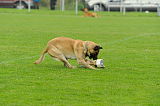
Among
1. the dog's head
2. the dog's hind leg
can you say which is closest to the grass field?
the dog's hind leg

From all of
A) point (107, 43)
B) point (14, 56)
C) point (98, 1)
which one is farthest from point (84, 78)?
point (98, 1)

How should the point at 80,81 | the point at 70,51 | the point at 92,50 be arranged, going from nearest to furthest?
the point at 80,81
the point at 92,50
the point at 70,51

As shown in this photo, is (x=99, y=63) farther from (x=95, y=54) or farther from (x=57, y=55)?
(x=57, y=55)

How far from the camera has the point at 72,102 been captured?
8.73 metres

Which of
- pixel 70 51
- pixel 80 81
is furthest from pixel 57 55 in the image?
pixel 80 81

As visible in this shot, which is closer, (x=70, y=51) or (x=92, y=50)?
(x=92, y=50)

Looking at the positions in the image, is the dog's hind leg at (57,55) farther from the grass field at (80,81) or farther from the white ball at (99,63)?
the white ball at (99,63)

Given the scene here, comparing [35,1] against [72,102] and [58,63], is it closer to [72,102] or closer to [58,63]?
[58,63]

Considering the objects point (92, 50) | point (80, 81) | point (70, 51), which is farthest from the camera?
point (70, 51)

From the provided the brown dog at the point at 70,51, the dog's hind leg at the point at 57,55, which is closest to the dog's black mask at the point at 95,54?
the brown dog at the point at 70,51

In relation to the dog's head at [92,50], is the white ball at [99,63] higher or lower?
lower

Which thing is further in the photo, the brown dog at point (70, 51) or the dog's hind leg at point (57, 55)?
the dog's hind leg at point (57, 55)

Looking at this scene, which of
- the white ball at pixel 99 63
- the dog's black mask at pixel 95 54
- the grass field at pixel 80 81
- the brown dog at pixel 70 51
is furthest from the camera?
the white ball at pixel 99 63

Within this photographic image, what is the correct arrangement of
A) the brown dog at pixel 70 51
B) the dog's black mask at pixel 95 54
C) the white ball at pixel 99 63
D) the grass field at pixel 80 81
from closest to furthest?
the grass field at pixel 80 81, the dog's black mask at pixel 95 54, the brown dog at pixel 70 51, the white ball at pixel 99 63
